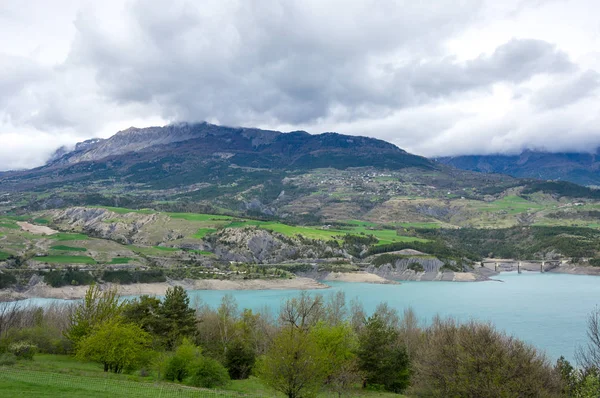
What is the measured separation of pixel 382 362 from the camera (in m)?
30.5

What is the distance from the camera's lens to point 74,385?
57.7 ft

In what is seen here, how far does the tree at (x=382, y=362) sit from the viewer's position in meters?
30.7

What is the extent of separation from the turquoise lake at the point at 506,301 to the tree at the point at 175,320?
2894 centimetres

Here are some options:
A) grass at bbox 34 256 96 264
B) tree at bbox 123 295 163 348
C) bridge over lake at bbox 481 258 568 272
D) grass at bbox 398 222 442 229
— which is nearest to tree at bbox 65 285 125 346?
tree at bbox 123 295 163 348

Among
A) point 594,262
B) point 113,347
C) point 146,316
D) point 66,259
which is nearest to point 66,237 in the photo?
point 66,259

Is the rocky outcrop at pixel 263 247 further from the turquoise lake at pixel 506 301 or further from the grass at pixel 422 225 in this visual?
the grass at pixel 422 225

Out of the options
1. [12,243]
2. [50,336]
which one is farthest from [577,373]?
[12,243]

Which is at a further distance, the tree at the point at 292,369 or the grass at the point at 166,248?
the grass at the point at 166,248

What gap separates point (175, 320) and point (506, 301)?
5969 cm

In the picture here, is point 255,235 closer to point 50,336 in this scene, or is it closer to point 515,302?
point 515,302

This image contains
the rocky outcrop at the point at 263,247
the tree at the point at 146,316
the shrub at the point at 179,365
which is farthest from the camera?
the rocky outcrop at the point at 263,247

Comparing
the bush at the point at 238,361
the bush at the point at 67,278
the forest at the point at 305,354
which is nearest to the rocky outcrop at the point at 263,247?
the bush at the point at 67,278

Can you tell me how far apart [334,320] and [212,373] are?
1720 centimetres

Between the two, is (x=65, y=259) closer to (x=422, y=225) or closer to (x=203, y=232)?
(x=203, y=232)
